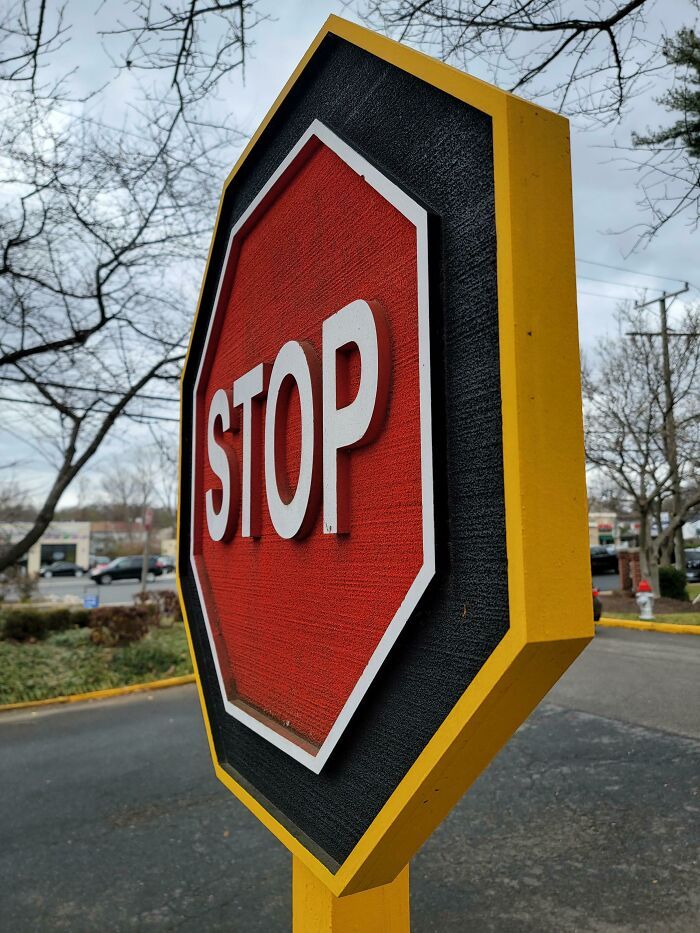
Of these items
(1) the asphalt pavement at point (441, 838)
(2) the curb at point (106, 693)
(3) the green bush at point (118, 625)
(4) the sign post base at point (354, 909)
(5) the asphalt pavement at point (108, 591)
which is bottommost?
(5) the asphalt pavement at point (108, 591)

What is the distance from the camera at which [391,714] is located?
1186 millimetres

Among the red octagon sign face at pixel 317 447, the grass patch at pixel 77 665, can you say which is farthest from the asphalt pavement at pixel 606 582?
the red octagon sign face at pixel 317 447

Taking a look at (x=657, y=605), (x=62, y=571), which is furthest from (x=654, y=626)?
(x=62, y=571)

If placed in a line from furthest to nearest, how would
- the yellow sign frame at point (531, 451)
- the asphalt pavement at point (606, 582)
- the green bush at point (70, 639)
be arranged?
1. the asphalt pavement at point (606, 582)
2. the green bush at point (70, 639)
3. the yellow sign frame at point (531, 451)

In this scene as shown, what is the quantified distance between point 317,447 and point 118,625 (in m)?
11.2

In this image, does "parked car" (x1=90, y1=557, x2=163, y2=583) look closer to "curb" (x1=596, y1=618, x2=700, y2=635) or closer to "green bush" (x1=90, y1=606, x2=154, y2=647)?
"green bush" (x1=90, y1=606, x2=154, y2=647)

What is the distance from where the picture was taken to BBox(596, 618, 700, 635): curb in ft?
37.1

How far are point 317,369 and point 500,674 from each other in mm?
783

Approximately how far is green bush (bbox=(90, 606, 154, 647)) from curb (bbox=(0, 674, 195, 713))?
178 centimetres

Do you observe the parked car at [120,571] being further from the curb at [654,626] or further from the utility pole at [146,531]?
the curb at [654,626]

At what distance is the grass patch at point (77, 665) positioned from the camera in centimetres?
923

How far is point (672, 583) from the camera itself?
17.1 meters

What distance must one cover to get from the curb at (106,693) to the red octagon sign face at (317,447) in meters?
8.10

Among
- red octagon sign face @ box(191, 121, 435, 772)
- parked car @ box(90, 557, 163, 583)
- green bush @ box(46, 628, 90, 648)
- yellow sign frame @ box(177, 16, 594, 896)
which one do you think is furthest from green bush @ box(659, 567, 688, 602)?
parked car @ box(90, 557, 163, 583)
